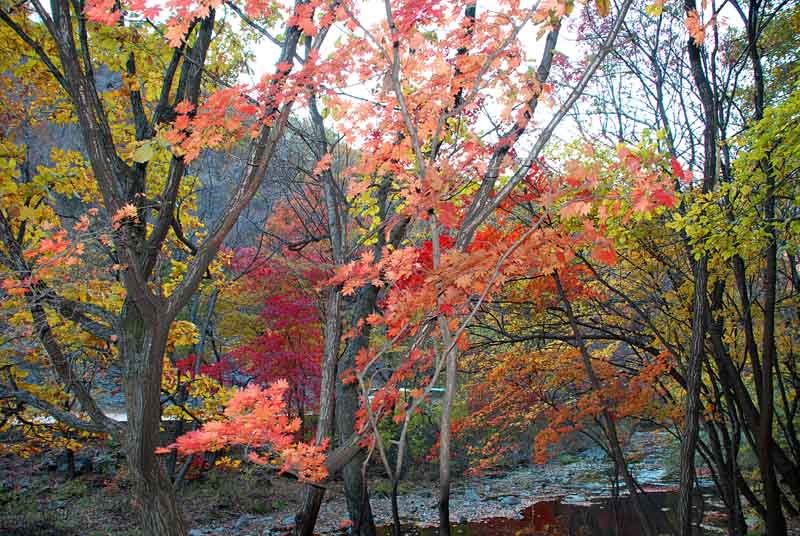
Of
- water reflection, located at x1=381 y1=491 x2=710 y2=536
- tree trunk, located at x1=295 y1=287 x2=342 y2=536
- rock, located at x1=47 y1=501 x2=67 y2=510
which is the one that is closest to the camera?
tree trunk, located at x1=295 y1=287 x2=342 y2=536

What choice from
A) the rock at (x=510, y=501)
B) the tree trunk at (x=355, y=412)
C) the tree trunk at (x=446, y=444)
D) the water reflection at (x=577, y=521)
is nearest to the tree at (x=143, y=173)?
the tree trunk at (x=446, y=444)

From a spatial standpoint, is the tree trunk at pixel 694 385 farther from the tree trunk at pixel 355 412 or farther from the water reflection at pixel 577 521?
the water reflection at pixel 577 521

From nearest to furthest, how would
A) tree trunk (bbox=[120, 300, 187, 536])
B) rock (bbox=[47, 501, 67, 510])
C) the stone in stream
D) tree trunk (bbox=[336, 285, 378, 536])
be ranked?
1. tree trunk (bbox=[120, 300, 187, 536])
2. tree trunk (bbox=[336, 285, 378, 536])
3. rock (bbox=[47, 501, 67, 510])
4. the stone in stream

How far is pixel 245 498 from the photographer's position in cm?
1325

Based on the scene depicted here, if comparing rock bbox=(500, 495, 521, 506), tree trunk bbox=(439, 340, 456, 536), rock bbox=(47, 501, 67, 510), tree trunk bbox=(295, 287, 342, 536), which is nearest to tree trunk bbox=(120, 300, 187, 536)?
tree trunk bbox=(295, 287, 342, 536)

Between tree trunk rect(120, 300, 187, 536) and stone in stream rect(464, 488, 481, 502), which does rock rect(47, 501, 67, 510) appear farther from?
tree trunk rect(120, 300, 187, 536)

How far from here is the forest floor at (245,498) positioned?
1054 cm

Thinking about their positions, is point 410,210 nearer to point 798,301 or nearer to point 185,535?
point 185,535

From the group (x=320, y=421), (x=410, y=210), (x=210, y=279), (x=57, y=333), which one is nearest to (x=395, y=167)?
(x=410, y=210)

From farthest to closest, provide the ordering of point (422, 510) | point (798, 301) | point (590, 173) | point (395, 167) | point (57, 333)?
point (422, 510), point (798, 301), point (57, 333), point (395, 167), point (590, 173)

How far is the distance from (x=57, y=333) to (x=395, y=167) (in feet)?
15.5

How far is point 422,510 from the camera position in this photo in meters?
14.0

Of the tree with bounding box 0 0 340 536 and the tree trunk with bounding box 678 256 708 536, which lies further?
the tree trunk with bounding box 678 256 708 536

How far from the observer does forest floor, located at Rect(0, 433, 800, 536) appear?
34.6 feet
